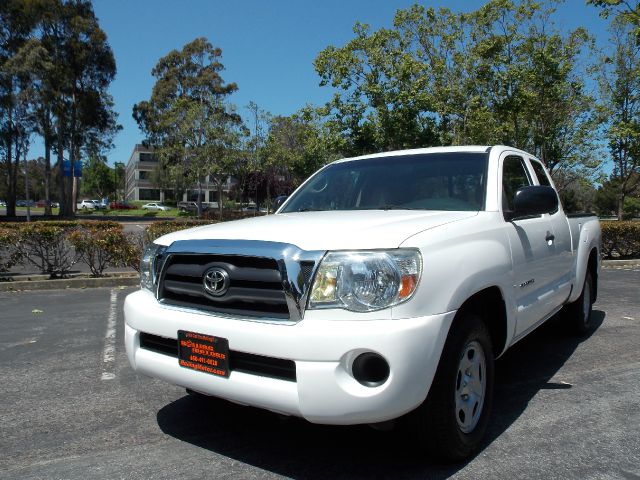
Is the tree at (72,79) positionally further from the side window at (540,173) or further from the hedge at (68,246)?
the side window at (540,173)

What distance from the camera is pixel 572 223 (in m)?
5.06

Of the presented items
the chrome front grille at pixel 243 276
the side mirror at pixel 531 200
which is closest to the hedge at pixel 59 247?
the chrome front grille at pixel 243 276

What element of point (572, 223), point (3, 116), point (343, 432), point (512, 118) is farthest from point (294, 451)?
point (3, 116)

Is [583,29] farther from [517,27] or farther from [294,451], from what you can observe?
[294,451]

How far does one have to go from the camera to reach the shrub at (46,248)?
1002 cm

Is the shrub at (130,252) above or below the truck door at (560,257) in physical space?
below

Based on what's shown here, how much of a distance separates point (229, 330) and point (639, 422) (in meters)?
2.74

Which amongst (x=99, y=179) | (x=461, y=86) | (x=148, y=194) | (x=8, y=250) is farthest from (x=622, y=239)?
(x=148, y=194)

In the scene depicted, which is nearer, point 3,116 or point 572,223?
point 572,223

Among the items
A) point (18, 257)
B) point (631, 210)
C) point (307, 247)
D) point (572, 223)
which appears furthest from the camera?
point (631, 210)

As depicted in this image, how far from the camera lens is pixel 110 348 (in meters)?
5.40

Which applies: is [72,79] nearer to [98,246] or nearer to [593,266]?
[98,246]

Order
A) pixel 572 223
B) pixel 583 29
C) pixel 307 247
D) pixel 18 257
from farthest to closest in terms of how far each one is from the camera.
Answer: pixel 583 29
pixel 18 257
pixel 572 223
pixel 307 247

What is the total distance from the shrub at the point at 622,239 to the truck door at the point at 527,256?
11.7m
